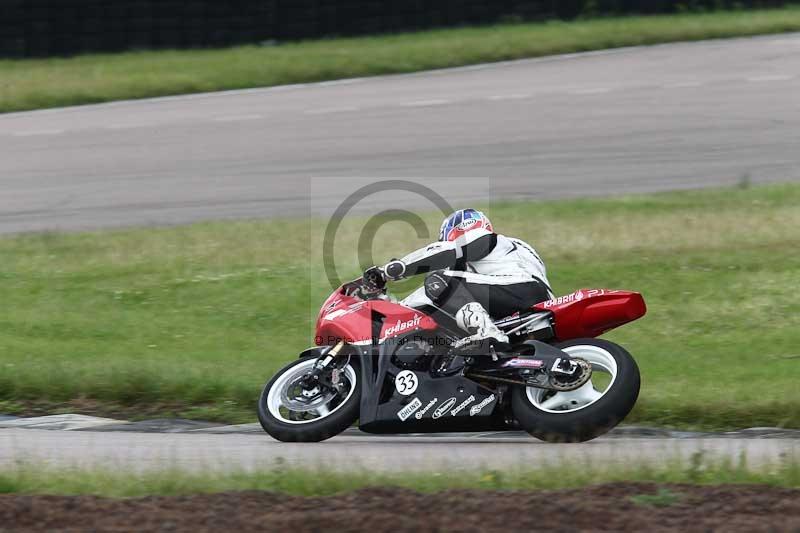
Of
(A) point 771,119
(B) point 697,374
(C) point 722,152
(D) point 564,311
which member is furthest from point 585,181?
(D) point 564,311

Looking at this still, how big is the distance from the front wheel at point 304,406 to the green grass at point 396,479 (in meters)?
1.23

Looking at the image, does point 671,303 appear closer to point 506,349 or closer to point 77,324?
point 506,349

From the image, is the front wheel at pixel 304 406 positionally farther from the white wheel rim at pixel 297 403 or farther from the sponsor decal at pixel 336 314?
the sponsor decal at pixel 336 314

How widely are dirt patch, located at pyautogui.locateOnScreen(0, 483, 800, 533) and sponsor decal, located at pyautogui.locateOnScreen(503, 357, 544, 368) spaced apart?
173 centimetres

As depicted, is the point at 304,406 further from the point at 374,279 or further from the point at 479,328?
the point at 479,328

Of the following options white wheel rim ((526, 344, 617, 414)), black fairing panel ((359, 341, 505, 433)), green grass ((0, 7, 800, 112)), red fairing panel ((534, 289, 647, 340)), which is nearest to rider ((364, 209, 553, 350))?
red fairing panel ((534, 289, 647, 340))

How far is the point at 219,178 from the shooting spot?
19.3 meters

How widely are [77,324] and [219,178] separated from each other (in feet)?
21.1

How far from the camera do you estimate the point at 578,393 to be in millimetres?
9062

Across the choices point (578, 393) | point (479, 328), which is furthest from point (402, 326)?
point (578, 393)

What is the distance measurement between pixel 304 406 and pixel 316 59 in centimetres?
1695

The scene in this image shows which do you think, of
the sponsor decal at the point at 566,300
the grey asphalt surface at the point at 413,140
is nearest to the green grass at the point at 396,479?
the sponsor decal at the point at 566,300

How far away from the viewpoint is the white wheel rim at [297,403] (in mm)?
9367

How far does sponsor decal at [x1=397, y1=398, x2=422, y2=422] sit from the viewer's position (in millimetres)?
9164
